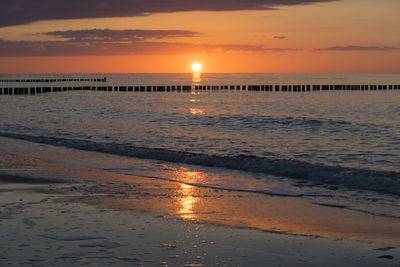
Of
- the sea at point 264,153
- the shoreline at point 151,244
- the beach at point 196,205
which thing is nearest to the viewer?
the shoreline at point 151,244

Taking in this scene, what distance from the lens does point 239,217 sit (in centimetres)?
768

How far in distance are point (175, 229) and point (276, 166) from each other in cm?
748

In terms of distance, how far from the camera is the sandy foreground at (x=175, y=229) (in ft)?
18.1

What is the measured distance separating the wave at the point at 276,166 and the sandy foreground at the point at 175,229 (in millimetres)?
2921

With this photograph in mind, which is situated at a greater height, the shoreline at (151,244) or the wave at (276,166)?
the shoreline at (151,244)

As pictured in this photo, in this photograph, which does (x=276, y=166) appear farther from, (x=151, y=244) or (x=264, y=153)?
(x=151, y=244)

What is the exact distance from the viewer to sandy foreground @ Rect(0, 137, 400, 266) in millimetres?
5527

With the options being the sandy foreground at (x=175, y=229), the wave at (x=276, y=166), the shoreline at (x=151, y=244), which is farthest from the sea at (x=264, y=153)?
the shoreline at (x=151, y=244)

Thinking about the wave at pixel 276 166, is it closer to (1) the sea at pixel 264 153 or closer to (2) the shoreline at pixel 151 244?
(1) the sea at pixel 264 153

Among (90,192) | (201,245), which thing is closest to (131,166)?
(90,192)

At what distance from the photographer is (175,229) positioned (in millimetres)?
6762

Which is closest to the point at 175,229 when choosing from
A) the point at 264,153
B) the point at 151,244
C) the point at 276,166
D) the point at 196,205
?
the point at 151,244

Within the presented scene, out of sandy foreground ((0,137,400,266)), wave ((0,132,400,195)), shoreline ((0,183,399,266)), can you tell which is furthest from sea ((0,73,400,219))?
shoreline ((0,183,399,266))

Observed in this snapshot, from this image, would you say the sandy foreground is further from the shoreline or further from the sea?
the sea
